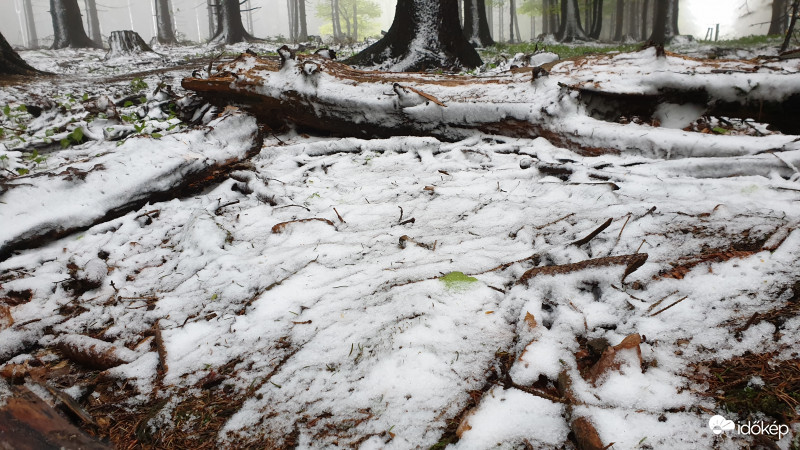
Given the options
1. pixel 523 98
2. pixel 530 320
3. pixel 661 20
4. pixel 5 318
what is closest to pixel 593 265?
pixel 530 320

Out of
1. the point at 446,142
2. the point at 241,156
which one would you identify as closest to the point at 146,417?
the point at 241,156

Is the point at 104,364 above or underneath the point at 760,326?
underneath

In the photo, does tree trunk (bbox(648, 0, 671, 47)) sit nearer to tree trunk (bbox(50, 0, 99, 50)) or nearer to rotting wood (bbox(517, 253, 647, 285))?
rotting wood (bbox(517, 253, 647, 285))

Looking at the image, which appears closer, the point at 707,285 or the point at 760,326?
the point at 760,326

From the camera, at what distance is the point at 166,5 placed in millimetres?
18047

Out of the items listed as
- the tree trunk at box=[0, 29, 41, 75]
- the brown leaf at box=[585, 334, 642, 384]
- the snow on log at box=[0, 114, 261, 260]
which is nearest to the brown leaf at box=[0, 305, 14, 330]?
the snow on log at box=[0, 114, 261, 260]

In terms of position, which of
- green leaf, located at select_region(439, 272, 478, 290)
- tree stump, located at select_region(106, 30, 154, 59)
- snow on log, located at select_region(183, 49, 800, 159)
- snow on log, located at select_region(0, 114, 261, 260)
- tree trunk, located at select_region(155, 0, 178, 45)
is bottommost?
green leaf, located at select_region(439, 272, 478, 290)

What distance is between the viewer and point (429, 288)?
1698 mm

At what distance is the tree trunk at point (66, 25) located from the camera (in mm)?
14328

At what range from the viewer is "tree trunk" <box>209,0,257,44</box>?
1380cm

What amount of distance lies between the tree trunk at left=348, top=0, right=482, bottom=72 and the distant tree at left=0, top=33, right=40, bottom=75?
664cm

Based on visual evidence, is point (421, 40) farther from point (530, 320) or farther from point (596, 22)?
point (596, 22)

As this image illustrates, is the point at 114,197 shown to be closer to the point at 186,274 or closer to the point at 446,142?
the point at 186,274

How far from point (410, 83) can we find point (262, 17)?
73.9 meters
